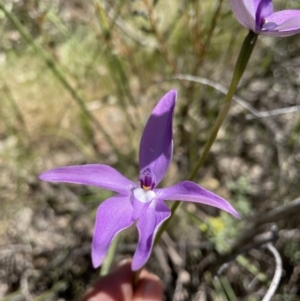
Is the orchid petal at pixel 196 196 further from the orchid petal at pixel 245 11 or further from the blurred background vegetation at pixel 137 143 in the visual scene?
the blurred background vegetation at pixel 137 143

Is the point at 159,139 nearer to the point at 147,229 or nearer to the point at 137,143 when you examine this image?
the point at 147,229

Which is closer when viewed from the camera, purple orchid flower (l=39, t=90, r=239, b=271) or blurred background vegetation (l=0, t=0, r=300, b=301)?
purple orchid flower (l=39, t=90, r=239, b=271)

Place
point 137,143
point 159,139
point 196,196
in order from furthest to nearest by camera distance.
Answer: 1. point 137,143
2. point 159,139
3. point 196,196

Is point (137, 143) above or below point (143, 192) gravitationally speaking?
below

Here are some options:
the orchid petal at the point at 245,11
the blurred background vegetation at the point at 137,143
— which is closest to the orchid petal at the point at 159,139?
the orchid petal at the point at 245,11

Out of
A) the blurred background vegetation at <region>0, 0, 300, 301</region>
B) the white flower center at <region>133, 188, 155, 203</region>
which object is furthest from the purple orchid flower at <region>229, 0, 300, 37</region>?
the blurred background vegetation at <region>0, 0, 300, 301</region>

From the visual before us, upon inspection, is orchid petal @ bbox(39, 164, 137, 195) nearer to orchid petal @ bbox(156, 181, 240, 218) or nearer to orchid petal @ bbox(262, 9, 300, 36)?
orchid petal @ bbox(156, 181, 240, 218)

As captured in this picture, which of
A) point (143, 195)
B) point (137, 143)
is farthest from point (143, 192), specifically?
point (137, 143)
